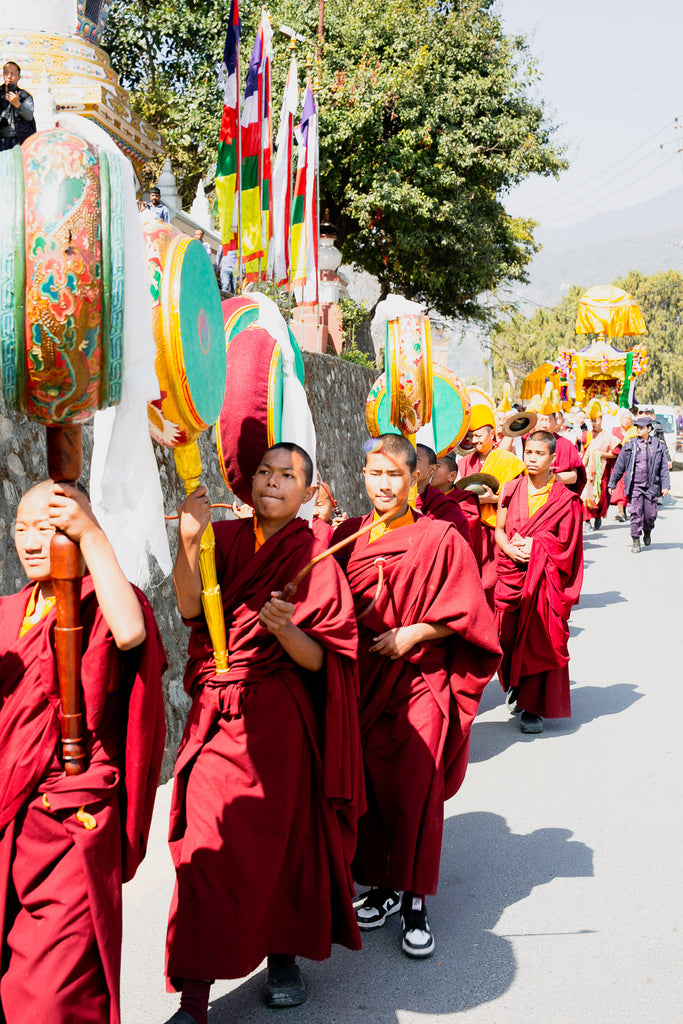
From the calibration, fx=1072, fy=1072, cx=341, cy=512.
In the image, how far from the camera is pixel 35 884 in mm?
2512

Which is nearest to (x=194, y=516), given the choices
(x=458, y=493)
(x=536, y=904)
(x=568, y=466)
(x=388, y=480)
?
(x=388, y=480)

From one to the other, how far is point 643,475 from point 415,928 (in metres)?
13.1

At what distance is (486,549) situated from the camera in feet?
26.8

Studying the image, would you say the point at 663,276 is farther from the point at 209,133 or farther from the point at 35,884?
the point at 35,884

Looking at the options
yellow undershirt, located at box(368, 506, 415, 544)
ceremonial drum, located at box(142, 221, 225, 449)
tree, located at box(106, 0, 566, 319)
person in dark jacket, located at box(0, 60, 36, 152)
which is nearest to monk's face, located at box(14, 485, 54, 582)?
ceremonial drum, located at box(142, 221, 225, 449)

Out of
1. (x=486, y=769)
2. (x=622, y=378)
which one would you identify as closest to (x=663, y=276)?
(x=622, y=378)

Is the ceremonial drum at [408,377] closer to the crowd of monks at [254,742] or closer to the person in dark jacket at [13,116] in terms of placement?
the crowd of monks at [254,742]

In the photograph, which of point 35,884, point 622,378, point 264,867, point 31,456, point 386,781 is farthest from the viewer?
point 622,378

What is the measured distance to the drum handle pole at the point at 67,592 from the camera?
245 cm

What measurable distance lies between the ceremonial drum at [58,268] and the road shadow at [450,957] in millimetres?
2162

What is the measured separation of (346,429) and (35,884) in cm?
1252

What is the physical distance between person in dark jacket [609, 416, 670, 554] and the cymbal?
8.73 m

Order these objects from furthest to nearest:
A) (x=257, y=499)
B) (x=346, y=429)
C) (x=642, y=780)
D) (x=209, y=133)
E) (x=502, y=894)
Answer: (x=209, y=133) < (x=346, y=429) < (x=642, y=780) < (x=502, y=894) < (x=257, y=499)

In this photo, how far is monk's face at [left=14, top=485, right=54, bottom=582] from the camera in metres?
2.62
